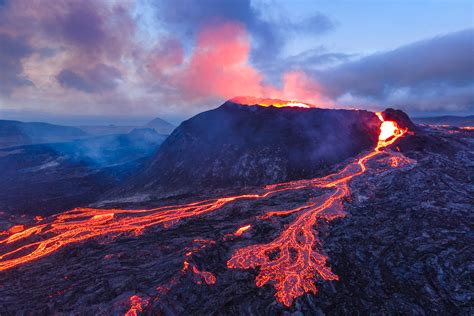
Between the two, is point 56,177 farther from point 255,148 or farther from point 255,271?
point 255,271

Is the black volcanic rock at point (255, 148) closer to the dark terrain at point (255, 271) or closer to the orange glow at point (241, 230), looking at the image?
the dark terrain at point (255, 271)

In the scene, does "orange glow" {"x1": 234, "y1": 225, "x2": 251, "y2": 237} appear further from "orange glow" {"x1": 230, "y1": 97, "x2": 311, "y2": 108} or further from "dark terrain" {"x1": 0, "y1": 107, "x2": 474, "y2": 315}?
"orange glow" {"x1": 230, "y1": 97, "x2": 311, "y2": 108}

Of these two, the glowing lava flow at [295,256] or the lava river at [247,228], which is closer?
the glowing lava flow at [295,256]

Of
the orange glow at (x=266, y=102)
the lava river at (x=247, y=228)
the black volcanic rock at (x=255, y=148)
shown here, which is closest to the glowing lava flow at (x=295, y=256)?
the lava river at (x=247, y=228)

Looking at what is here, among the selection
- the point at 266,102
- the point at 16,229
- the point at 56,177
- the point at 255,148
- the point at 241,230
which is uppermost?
the point at 266,102

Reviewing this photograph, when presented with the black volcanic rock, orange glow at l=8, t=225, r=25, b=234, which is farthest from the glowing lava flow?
orange glow at l=8, t=225, r=25, b=234

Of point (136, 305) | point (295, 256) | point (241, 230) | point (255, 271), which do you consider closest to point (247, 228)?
point (241, 230)

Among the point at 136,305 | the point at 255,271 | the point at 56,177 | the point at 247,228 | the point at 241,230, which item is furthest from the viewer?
the point at 56,177

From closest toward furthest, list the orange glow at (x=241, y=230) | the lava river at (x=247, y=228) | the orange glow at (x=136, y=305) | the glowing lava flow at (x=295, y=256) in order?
the orange glow at (x=136, y=305) → the glowing lava flow at (x=295, y=256) → the lava river at (x=247, y=228) → the orange glow at (x=241, y=230)
